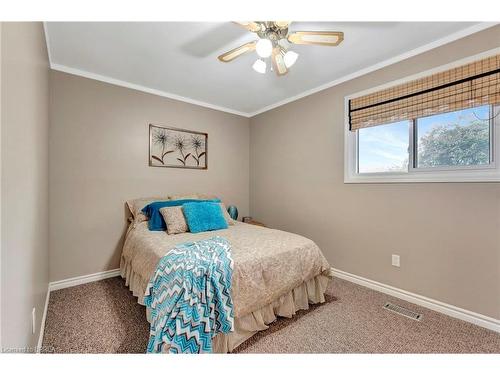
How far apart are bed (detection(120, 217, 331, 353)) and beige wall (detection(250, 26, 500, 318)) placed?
2.55ft

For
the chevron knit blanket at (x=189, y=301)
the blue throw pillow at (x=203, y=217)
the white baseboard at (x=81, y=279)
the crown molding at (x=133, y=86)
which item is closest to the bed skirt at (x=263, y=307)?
the chevron knit blanket at (x=189, y=301)

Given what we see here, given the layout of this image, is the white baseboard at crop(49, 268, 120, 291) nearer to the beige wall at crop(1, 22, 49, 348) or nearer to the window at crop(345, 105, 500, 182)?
the beige wall at crop(1, 22, 49, 348)

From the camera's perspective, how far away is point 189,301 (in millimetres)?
1343

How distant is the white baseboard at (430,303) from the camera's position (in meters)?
1.78

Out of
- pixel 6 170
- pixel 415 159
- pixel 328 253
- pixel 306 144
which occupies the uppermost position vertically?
pixel 306 144

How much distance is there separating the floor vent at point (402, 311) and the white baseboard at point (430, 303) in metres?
0.19

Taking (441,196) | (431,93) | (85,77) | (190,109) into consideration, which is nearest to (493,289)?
(441,196)

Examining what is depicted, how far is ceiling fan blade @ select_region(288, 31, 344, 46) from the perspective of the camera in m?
1.49

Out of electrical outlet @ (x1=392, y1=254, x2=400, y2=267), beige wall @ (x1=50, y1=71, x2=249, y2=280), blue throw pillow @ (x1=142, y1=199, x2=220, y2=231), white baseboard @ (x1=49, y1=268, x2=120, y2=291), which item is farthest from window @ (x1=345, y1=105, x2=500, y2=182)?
white baseboard @ (x1=49, y1=268, x2=120, y2=291)

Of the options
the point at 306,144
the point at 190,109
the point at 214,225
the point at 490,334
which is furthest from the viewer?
the point at 190,109

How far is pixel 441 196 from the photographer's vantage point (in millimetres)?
2012

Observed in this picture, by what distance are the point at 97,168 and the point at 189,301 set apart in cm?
213

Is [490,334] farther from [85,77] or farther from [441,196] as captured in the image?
[85,77]
